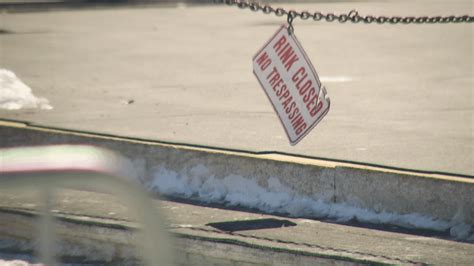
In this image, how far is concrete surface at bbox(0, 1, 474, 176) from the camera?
872 centimetres

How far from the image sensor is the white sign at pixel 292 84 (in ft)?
24.8

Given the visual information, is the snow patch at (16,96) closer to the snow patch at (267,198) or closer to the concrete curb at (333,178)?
the concrete curb at (333,178)

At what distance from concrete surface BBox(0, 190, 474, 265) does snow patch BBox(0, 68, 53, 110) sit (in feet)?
9.49

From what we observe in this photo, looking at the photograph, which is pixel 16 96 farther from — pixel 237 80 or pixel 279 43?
pixel 279 43

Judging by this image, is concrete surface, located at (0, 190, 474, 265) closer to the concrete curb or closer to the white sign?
the concrete curb

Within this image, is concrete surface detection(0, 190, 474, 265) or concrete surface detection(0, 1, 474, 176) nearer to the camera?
concrete surface detection(0, 190, 474, 265)

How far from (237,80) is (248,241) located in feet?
18.4

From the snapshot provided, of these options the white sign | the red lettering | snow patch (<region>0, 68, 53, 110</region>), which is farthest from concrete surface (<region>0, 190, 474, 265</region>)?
snow patch (<region>0, 68, 53, 110</region>)

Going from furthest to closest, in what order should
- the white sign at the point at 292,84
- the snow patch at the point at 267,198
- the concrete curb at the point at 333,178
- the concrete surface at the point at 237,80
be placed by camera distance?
the concrete surface at the point at 237,80
the white sign at the point at 292,84
the snow patch at the point at 267,198
the concrete curb at the point at 333,178

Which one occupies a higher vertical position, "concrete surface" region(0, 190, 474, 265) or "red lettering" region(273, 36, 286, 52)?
"red lettering" region(273, 36, 286, 52)

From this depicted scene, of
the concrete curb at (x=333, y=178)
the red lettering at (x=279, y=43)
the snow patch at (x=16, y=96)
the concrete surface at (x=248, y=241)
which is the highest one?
the snow patch at (x=16, y=96)

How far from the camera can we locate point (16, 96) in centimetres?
1052

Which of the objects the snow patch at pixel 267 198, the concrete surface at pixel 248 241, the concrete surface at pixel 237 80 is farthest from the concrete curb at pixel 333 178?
the concrete surface at pixel 237 80

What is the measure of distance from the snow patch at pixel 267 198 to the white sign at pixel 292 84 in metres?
0.40
